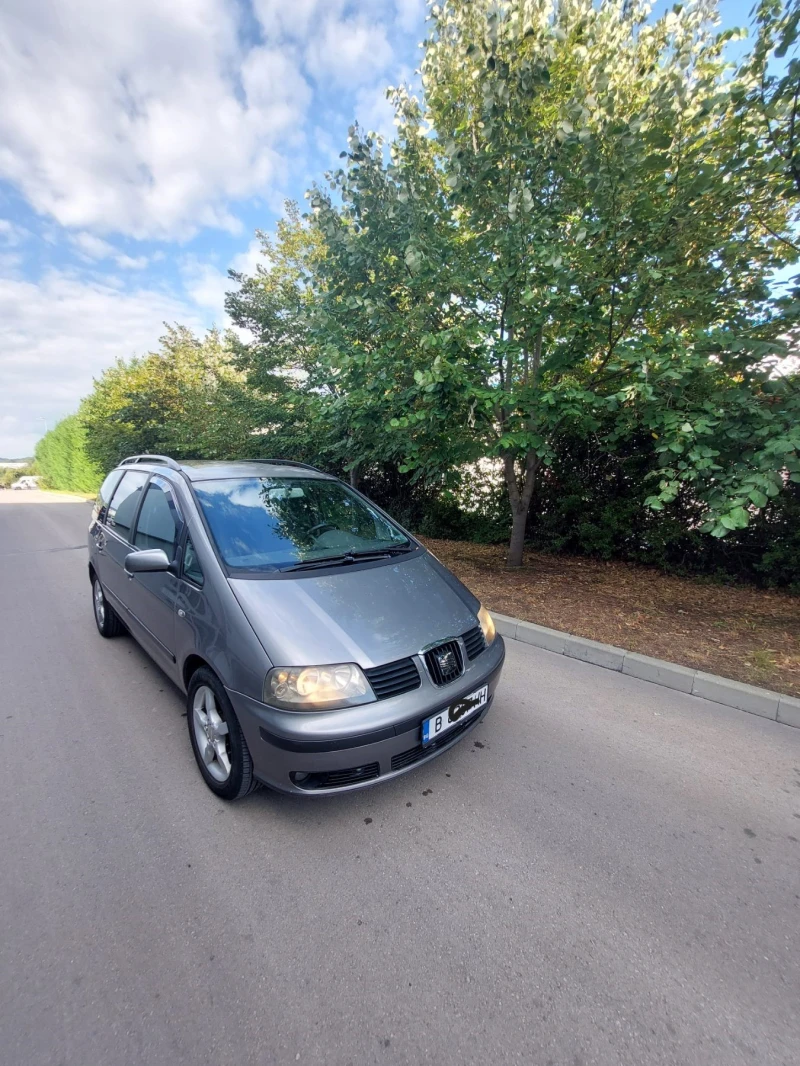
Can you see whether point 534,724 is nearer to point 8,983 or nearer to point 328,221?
point 8,983

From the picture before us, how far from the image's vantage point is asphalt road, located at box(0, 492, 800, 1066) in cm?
141

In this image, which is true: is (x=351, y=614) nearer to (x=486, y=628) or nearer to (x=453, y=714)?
(x=453, y=714)

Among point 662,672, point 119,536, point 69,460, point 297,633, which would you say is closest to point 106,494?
point 119,536

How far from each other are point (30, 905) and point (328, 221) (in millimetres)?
6036

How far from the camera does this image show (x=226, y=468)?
3.32 m

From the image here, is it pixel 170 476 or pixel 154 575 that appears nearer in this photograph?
pixel 154 575

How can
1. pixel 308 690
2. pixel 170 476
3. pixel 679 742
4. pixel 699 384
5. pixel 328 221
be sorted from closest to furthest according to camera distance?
pixel 308 690 < pixel 679 742 < pixel 170 476 < pixel 699 384 < pixel 328 221

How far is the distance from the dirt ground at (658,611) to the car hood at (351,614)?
94.6 inches

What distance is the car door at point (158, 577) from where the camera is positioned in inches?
108

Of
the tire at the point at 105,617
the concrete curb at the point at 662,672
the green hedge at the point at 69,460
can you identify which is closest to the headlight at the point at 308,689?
the concrete curb at the point at 662,672

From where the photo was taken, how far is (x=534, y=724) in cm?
304

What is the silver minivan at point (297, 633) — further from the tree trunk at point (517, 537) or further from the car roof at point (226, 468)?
the tree trunk at point (517, 537)

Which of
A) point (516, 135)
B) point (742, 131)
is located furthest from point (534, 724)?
point (516, 135)

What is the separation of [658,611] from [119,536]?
529cm
